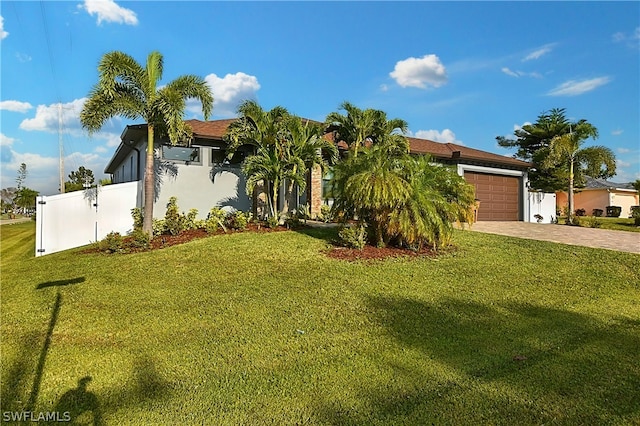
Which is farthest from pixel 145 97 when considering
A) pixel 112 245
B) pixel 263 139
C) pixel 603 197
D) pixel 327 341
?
pixel 603 197

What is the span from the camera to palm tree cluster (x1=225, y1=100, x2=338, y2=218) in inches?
476

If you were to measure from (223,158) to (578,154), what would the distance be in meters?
20.4

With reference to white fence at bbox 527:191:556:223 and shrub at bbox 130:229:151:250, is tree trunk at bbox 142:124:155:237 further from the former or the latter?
white fence at bbox 527:191:556:223

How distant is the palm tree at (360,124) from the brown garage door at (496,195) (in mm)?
6617

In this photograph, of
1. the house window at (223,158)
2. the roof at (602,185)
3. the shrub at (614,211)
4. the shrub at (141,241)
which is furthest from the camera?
the roof at (602,185)

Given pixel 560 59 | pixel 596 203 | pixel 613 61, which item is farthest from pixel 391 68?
pixel 596 203

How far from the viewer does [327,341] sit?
14.3 ft

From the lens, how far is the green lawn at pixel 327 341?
9.79 ft

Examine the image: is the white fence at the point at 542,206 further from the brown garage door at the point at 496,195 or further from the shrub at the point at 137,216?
the shrub at the point at 137,216

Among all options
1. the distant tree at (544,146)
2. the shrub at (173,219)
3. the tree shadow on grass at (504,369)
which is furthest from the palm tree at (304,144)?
the distant tree at (544,146)

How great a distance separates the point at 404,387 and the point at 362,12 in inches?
507

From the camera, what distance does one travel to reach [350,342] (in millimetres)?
4316

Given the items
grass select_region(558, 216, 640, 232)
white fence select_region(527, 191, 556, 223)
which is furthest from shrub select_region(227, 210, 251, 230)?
white fence select_region(527, 191, 556, 223)

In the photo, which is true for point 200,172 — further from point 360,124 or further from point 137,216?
point 360,124
